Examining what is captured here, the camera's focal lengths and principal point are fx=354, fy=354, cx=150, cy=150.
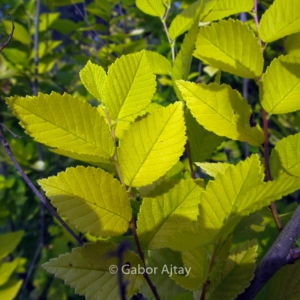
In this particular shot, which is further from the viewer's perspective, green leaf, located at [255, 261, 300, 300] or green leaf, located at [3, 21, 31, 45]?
green leaf, located at [3, 21, 31, 45]

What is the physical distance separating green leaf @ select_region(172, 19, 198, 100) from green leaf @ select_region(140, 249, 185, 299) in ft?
0.74

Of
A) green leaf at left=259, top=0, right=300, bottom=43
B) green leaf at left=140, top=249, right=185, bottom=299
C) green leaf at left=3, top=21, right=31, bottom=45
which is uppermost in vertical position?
green leaf at left=259, top=0, right=300, bottom=43

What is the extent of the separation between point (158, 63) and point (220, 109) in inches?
7.3

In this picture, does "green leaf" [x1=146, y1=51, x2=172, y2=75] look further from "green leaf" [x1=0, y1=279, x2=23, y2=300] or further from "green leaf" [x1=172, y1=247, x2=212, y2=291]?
"green leaf" [x1=0, y1=279, x2=23, y2=300]

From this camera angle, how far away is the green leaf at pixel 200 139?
544 mm

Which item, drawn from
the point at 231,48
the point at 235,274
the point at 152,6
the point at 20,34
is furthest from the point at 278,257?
the point at 20,34

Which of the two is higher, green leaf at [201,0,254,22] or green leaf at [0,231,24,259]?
green leaf at [201,0,254,22]

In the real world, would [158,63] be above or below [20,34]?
above

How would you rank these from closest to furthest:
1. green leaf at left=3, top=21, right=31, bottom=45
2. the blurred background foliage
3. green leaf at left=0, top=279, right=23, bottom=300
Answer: green leaf at left=0, top=279, right=23, bottom=300, the blurred background foliage, green leaf at left=3, top=21, right=31, bottom=45

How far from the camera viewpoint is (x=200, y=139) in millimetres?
548

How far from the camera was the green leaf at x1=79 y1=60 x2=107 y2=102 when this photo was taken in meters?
0.43

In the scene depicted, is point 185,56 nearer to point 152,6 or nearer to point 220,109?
point 220,109

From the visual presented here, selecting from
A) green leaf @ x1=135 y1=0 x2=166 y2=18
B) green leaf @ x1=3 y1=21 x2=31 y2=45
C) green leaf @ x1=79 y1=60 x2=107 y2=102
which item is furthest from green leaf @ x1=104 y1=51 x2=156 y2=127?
green leaf @ x1=3 y1=21 x2=31 y2=45

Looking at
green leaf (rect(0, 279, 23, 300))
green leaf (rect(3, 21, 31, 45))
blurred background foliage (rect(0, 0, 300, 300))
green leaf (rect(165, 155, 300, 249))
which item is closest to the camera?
green leaf (rect(165, 155, 300, 249))
